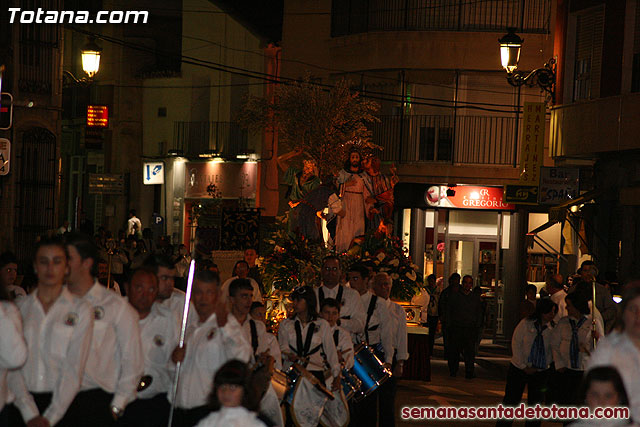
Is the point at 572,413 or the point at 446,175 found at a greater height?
the point at 446,175

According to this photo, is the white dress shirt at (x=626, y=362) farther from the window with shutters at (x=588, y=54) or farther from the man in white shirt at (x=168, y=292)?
the window with shutters at (x=588, y=54)

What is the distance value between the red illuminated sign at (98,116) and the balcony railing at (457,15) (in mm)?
9181

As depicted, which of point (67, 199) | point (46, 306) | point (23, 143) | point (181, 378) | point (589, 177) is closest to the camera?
point (46, 306)

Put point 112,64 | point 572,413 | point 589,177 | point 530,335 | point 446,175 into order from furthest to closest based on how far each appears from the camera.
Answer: point 112,64 → point 446,175 → point 589,177 → point 530,335 → point 572,413

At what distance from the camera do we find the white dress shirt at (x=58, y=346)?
6.66m

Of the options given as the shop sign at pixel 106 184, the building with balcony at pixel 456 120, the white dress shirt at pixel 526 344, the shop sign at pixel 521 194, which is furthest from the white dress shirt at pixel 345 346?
the shop sign at pixel 106 184

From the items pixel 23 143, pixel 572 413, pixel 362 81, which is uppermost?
pixel 362 81

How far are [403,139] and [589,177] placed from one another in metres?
5.51

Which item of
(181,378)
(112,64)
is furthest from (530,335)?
(112,64)

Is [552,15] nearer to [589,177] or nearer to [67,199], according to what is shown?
[589,177]

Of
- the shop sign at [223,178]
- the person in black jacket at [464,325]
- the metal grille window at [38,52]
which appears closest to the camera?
the person in black jacket at [464,325]

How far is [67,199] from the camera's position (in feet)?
146

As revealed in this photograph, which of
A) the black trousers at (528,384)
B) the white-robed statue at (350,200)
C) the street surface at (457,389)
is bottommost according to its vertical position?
the street surface at (457,389)

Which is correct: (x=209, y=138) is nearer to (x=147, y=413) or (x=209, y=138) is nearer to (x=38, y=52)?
(x=38, y=52)
